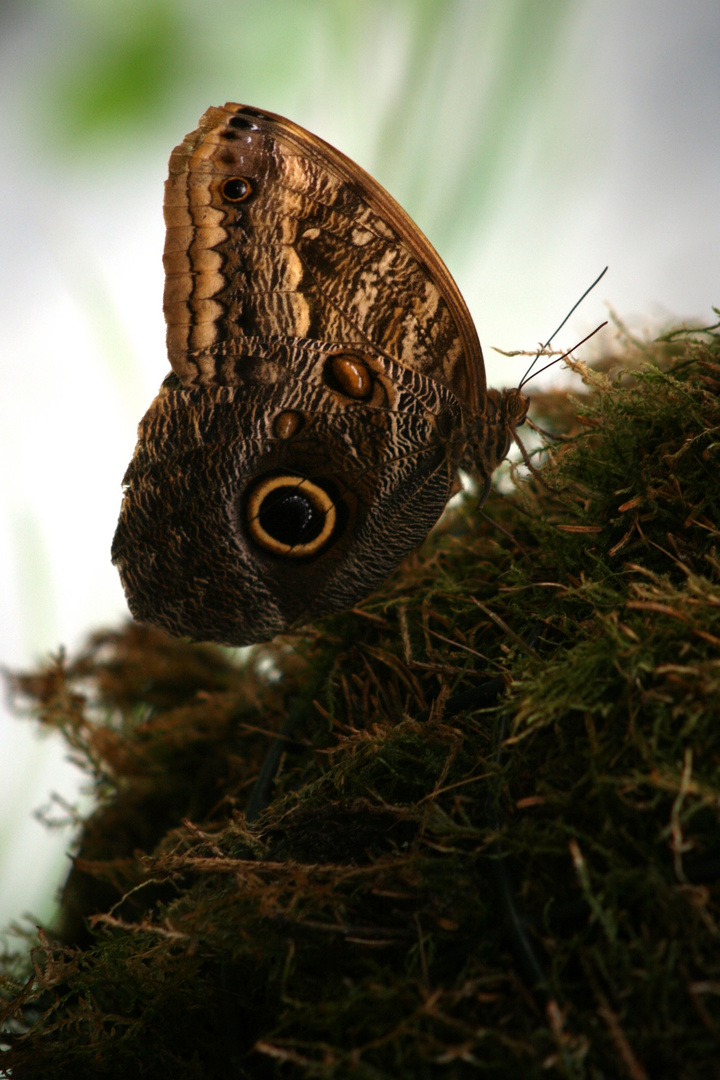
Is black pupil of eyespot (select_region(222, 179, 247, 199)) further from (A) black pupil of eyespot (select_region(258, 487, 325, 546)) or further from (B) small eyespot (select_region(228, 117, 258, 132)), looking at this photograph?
(A) black pupil of eyespot (select_region(258, 487, 325, 546))

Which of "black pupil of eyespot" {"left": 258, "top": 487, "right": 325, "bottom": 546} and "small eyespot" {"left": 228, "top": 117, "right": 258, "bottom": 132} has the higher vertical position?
"small eyespot" {"left": 228, "top": 117, "right": 258, "bottom": 132}

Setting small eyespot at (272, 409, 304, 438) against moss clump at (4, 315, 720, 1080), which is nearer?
moss clump at (4, 315, 720, 1080)

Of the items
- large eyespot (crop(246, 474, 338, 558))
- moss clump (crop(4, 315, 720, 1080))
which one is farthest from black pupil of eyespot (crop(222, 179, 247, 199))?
moss clump (crop(4, 315, 720, 1080))

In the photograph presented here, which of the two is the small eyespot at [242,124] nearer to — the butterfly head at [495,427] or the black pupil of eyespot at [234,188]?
the black pupil of eyespot at [234,188]

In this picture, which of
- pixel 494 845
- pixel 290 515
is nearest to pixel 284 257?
pixel 290 515

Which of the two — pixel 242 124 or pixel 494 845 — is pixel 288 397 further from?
pixel 494 845
